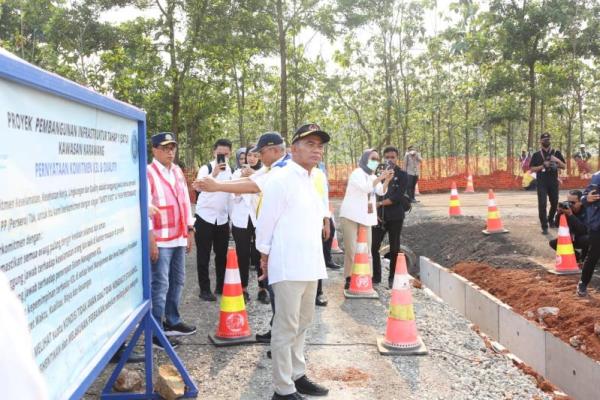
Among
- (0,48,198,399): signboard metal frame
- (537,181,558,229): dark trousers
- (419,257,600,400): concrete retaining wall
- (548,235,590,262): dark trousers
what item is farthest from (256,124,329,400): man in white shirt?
(537,181,558,229): dark trousers

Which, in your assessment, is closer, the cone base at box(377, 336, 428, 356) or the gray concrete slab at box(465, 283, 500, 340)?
the cone base at box(377, 336, 428, 356)

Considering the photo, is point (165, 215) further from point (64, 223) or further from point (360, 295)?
point (360, 295)

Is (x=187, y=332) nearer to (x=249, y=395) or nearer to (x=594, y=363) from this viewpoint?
(x=249, y=395)

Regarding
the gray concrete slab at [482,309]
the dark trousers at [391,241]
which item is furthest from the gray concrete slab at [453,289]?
the dark trousers at [391,241]

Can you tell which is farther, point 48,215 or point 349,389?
point 349,389

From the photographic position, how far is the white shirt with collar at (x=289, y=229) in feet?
12.8

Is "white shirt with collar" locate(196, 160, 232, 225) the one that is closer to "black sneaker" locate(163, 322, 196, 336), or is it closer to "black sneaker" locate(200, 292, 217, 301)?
"black sneaker" locate(200, 292, 217, 301)

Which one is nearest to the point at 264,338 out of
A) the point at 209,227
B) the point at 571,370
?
the point at 209,227

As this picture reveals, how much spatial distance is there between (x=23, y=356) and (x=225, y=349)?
14.7 ft

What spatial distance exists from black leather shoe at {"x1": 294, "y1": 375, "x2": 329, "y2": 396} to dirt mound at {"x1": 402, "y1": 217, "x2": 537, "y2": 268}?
567 cm

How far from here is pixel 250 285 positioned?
7.78m

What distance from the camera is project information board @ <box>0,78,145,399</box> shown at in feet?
6.30

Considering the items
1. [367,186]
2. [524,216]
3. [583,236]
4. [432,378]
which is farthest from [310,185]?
[524,216]

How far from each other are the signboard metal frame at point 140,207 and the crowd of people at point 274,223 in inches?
21.6
